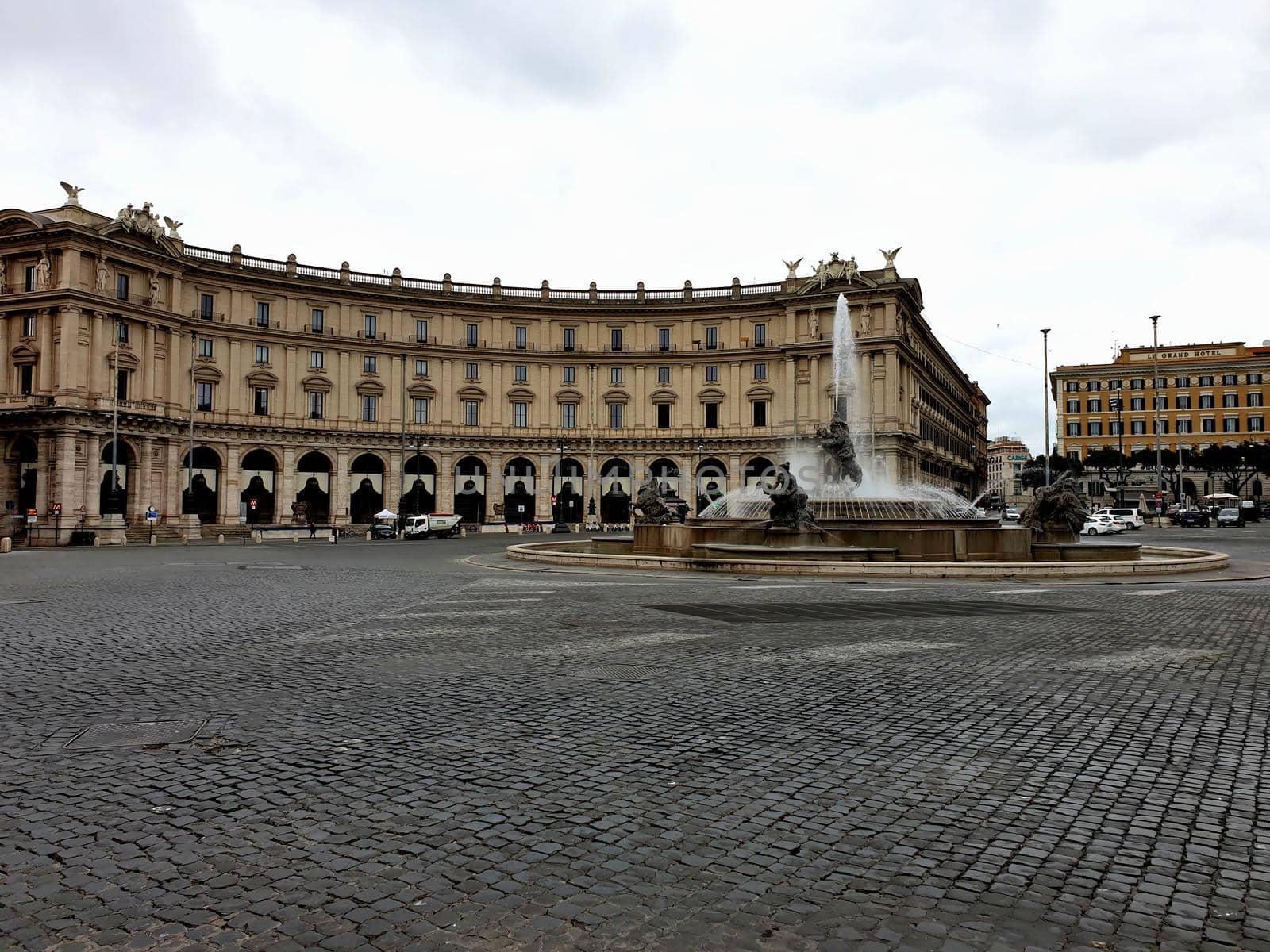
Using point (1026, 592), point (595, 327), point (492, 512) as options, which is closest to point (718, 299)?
point (595, 327)

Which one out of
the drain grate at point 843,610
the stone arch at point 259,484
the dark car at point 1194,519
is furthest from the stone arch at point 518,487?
the drain grate at point 843,610

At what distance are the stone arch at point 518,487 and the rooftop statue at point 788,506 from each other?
47464mm

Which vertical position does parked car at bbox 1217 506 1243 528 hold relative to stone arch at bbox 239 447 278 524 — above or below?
below

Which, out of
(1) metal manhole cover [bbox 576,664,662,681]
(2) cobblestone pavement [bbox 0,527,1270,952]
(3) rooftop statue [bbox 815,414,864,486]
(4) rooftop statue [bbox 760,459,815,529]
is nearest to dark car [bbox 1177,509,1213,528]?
(3) rooftop statue [bbox 815,414,864,486]

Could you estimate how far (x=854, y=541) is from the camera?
21.8 meters

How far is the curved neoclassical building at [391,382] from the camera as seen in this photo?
50906 millimetres

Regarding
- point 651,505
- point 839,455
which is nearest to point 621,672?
point 651,505

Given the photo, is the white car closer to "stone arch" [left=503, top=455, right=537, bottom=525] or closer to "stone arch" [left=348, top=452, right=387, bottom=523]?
"stone arch" [left=503, top=455, right=537, bottom=525]

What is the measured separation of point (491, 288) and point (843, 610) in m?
61.7

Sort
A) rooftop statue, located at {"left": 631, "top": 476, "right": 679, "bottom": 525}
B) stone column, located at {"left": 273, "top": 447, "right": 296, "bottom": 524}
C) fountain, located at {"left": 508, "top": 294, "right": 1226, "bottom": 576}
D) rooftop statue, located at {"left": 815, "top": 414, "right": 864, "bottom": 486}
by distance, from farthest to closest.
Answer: stone column, located at {"left": 273, "top": 447, "right": 296, "bottom": 524} → rooftop statue, located at {"left": 631, "top": 476, "right": 679, "bottom": 525} → rooftop statue, located at {"left": 815, "top": 414, "right": 864, "bottom": 486} → fountain, located at {"left": 508, "top": 294, "right": 1226, "bottom": 576}

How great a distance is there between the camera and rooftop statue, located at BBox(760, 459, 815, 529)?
859 inches

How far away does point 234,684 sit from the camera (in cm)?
741

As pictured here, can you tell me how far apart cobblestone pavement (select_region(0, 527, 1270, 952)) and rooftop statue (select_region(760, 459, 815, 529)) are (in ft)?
38.7

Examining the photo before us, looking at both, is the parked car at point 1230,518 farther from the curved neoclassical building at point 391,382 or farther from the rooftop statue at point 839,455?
the rooftop statue at point 839,455
